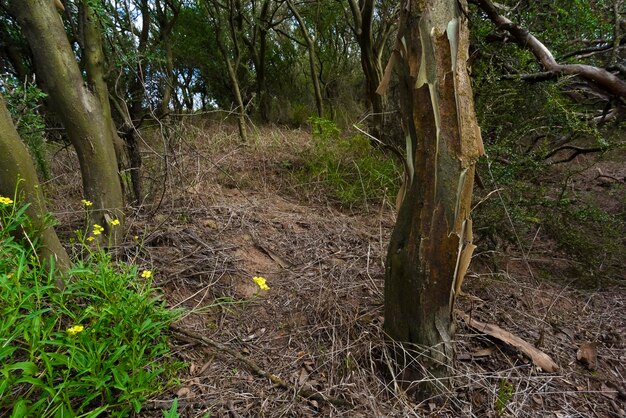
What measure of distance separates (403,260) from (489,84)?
1671 millimetres

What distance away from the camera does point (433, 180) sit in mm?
1414

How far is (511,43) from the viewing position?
2.70 m

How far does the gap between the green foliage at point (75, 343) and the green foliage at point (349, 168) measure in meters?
2.45

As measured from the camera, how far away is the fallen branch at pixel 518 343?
172 centimetres

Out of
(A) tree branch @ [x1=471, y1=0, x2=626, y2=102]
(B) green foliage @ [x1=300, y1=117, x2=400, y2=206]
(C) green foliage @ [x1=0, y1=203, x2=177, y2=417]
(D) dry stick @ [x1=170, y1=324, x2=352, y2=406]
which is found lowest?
(D) dry stick @ [x1=170, y1=324, x2=352, y2=406]

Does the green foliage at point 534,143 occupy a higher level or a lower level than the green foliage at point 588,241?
higher

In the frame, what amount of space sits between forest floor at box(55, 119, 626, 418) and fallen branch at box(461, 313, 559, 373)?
33mm

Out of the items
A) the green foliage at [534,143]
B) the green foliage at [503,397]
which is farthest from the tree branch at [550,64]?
the green foliage at [503,397]

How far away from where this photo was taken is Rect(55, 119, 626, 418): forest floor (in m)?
1.55

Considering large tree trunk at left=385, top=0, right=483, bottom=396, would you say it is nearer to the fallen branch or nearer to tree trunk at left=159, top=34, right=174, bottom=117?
the fallen branch

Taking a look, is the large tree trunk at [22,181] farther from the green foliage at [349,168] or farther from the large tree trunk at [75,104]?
the green foliage at [349,168]

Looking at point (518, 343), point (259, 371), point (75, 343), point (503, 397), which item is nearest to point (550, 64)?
point (518, 343)

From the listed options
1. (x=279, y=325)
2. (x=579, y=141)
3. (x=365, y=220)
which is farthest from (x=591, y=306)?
(x=279, y=325)

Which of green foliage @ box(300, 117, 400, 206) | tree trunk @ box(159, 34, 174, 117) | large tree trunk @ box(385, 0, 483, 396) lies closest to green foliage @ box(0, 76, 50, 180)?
large tree trunk @ box(385, 0, 483, 396)
